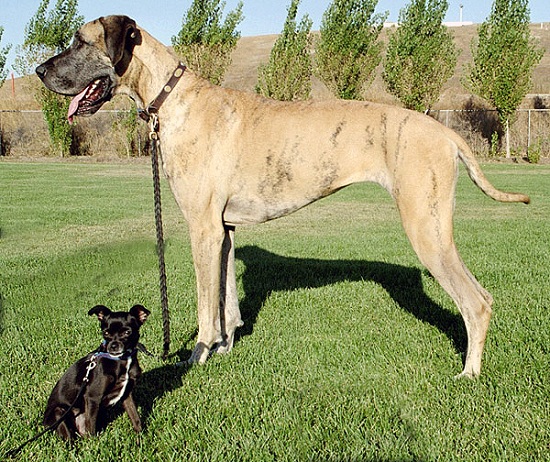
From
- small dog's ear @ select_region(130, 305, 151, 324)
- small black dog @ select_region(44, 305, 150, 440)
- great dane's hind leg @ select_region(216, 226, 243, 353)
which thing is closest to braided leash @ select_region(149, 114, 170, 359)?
great dane's hind leg @ select_region(216, 226, 243, 353)

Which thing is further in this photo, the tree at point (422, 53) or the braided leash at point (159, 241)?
the tree at point (422, 53)

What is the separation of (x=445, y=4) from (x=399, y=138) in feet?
98.6

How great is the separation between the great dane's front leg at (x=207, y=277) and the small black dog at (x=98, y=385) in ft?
3.48

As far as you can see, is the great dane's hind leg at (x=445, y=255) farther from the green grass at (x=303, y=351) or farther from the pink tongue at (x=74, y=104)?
the pink tongue at (x=74, y=104)

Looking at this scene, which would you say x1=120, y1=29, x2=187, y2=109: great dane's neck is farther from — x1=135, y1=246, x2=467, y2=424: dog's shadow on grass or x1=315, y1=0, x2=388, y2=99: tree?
x1=315, y1=0, x2=388, y2=99: tree

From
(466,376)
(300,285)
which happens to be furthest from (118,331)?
(300,285)

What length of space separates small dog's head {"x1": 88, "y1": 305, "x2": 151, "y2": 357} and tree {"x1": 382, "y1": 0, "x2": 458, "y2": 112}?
29.2 m

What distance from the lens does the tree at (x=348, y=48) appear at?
3077cm

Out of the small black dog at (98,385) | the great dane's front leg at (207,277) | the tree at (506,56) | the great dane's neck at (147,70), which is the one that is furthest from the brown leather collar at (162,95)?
the tree at (506,56)

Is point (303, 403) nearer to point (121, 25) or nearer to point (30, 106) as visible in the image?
point (121, 25)

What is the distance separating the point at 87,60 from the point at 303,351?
8.49 feet

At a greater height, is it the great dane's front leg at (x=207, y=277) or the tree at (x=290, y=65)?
the tree at (x=290, y=65)

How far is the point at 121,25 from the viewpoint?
4.11m

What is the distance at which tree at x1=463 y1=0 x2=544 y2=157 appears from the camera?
28750mm
